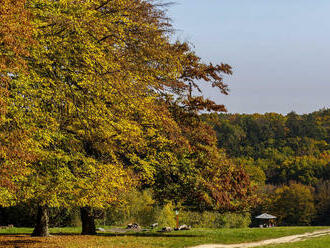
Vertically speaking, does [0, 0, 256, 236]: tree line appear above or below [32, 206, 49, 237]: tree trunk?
above

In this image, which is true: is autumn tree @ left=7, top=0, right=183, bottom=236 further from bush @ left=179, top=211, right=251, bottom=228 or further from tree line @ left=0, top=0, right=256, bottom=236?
bush @ left=179, top=211, right=251, bottom=228

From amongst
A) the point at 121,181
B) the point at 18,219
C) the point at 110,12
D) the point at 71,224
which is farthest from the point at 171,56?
the point at 18,219

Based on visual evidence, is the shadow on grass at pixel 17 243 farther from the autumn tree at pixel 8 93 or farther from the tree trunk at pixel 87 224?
the autumn tree at pixel 8 93

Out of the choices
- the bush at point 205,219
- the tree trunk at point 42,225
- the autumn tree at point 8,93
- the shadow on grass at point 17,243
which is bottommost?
the bush at point 205,219

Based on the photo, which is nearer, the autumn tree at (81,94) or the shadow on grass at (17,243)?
the autumn tree at (81,94)

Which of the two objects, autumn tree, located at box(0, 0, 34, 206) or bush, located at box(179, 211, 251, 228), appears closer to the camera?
autumn tree, located at box(0, 0, 34, 206)

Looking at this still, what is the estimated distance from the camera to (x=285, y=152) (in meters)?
108

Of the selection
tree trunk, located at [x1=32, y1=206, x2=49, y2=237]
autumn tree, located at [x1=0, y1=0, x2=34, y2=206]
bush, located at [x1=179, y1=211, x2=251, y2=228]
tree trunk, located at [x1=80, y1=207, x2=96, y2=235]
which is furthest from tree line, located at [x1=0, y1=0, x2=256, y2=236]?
bush, located at [x1=179, y1=211, x2=251, y2=228]

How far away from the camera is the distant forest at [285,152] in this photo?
83.1 metres

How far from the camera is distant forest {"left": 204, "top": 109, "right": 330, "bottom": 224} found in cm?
8306

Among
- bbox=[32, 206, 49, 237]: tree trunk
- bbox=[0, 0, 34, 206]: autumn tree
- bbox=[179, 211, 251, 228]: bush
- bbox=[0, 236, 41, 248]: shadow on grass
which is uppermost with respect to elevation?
bbox=[0, 0, 34, 206]: autumn tree

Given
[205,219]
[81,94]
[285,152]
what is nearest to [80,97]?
[81,94]

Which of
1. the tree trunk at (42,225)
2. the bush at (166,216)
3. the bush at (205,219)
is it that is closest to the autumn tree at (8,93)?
the tree trunk at (42,225)

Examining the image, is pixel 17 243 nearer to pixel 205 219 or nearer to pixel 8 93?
pixel 8 93
